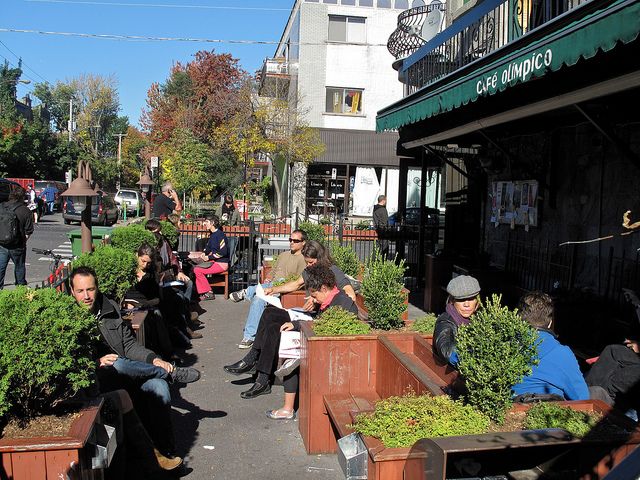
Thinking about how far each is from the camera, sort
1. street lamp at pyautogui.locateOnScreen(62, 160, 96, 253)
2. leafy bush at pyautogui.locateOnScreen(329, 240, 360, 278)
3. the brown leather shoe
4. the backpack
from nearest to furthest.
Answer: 1. the brown leather shoe
2. street lamp at pyautogui.locateOnScreen(62, 160, 96, 253)
3. leafy bush at pyautogui.locateOnScreen(329, 240, 360, 278)
4. the backpack

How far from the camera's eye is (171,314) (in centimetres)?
844

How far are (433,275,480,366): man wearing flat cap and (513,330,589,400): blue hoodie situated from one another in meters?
0.60

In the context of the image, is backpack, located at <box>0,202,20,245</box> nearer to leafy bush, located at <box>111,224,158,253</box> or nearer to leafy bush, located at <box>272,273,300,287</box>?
leafy bush, located at <box>111,224,158,253</box>

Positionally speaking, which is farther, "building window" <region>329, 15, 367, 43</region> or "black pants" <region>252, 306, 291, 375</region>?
"building window" <region>329, 15, 367, 43</region>

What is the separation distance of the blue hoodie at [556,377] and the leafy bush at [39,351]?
2541 millimetres

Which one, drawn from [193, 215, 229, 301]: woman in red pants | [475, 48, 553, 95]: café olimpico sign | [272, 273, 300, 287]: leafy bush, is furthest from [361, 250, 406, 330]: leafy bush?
[193, 215, 229, 301]: woman in red pants

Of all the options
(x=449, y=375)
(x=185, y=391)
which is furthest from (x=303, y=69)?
(x=449, y=375)

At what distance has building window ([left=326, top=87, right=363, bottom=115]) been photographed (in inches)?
1243

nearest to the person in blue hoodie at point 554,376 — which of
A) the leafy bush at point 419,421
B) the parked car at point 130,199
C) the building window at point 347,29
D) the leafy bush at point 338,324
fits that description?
the leafy bush at point 419,421

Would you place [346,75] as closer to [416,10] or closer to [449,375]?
[416,10]

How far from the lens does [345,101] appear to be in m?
31.7

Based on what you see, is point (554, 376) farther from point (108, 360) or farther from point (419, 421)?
point (108, 360)

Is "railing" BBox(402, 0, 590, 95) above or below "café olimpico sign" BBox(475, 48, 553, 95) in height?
above

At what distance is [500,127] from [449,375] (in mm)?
5536
